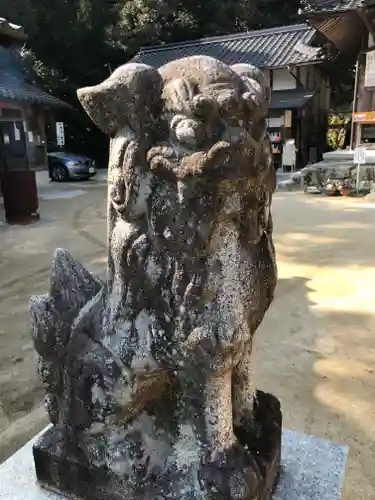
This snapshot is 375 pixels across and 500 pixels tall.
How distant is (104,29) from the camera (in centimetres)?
1866

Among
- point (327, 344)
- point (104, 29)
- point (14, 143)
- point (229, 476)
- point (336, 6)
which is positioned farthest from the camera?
point (104, 29)

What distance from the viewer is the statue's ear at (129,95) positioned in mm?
1027

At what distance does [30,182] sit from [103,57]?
12.8 meters

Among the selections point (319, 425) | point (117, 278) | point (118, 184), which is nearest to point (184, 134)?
point (118, 184)

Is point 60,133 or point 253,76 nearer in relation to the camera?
point 253,76

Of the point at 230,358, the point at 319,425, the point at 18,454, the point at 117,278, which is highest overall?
the point at 117,278

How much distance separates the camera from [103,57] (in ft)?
61.6

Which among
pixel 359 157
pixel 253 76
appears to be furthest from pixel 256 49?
pixel 253 76

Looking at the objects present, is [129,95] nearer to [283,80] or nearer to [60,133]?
[283,80]

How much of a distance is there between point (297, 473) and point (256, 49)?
16.3m

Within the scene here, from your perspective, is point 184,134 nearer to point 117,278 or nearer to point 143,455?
point 117,278

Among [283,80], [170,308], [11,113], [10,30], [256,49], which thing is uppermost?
[256,49]

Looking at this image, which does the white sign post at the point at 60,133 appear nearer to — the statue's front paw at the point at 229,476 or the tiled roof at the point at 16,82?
the tiled roof at the point at 16,82

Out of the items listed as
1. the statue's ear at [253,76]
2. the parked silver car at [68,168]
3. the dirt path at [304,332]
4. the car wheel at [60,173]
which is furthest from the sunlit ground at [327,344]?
the car wheel at [60,173]
